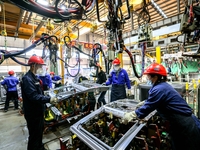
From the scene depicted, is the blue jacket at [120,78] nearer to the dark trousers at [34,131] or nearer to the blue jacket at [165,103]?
the blue jacket at [165,103]

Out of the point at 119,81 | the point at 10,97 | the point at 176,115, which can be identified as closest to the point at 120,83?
the point at 119,81

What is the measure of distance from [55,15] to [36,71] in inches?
44.7

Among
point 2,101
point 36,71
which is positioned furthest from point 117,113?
point 2,101

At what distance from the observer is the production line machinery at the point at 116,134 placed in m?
1.31

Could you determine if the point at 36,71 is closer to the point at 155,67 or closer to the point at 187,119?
the point at 155,67

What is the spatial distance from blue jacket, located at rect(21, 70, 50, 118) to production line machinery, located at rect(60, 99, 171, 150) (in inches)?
28.1

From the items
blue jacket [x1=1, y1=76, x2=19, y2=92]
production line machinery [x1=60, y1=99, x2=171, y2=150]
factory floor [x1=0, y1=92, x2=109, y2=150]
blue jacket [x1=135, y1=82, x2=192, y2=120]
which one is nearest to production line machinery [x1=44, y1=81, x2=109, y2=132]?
factory floor [x1=0, y1=92, x2=109, y2=150]

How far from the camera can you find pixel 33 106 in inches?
77.9

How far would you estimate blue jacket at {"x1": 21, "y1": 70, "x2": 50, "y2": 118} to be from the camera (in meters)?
1.91

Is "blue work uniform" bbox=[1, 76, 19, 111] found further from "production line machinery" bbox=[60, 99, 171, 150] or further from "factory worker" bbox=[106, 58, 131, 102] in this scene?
"production line machinery" bbox=[60, 99, 171, 150]

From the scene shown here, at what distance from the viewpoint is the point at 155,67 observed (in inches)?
63.1

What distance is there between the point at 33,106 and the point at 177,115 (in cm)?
219

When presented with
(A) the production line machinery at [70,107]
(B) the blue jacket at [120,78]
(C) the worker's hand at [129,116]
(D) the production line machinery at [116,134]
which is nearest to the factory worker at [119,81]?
(B) the blue jacket at [120,78]

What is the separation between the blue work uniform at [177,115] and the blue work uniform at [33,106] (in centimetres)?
165
